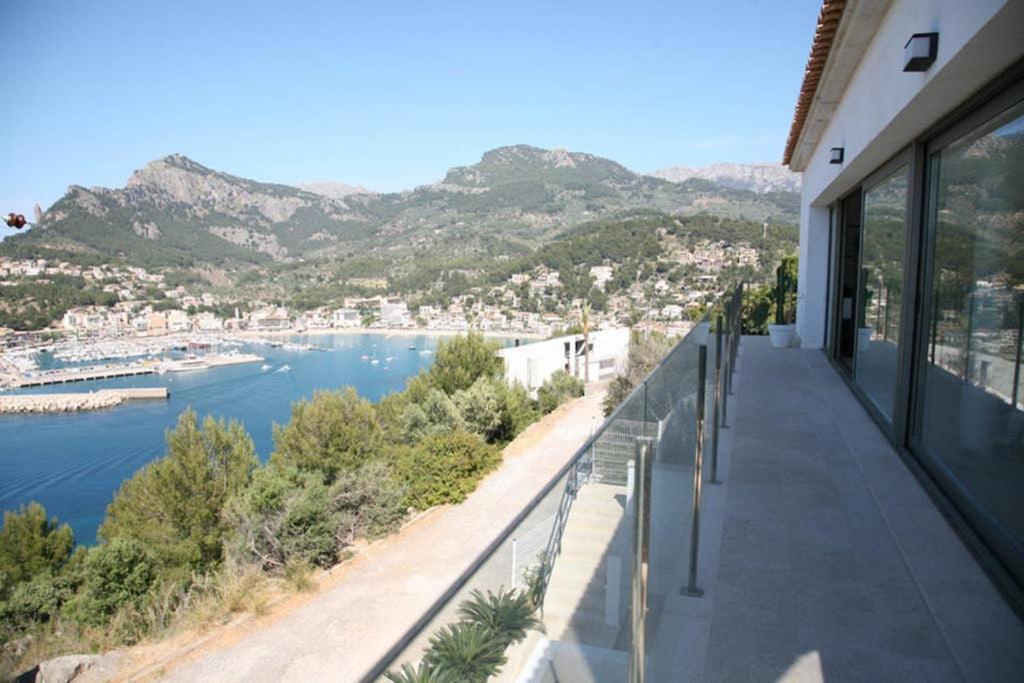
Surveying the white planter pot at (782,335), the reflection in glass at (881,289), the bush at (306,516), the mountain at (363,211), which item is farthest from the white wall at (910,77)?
the mountain at (363,211)

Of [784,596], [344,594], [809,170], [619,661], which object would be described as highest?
[809,170]

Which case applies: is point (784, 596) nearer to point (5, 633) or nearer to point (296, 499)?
point (296, 499)

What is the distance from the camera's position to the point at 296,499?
1461cm

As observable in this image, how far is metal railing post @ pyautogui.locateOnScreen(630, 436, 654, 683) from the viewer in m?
1.59

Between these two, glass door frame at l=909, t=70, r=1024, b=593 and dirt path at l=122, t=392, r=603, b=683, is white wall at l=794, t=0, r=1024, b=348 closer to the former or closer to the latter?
glass door frame at l=909, t=70, r=1024, b=593

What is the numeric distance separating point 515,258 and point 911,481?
314 feet

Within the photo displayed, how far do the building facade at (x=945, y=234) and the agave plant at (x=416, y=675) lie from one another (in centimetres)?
293

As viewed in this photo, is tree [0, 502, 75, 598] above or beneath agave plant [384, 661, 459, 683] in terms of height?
beneath

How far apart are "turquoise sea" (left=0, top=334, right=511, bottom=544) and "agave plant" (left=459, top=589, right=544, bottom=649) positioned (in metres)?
31.3

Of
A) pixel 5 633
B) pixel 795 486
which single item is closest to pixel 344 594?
pixel 5 633

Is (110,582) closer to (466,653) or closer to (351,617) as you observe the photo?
(351,617)

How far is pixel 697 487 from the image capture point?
11.1 ft

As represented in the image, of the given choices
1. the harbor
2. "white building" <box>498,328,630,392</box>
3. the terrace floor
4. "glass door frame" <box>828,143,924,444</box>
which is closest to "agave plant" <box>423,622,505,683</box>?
the terrace floor

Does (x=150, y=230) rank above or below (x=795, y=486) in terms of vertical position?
above
